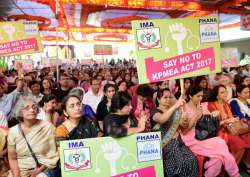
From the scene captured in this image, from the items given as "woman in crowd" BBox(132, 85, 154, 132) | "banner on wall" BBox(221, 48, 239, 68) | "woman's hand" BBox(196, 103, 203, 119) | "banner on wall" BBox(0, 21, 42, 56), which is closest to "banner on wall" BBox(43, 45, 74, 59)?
"banner on wall" BBox(221, 48, 239, 68)

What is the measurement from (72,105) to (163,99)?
101 cm

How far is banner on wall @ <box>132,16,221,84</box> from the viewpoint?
3.00 meters

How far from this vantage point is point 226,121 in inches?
157

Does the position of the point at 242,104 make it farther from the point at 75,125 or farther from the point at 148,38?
the point at 75,125

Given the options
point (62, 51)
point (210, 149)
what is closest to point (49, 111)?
point (210, 149)

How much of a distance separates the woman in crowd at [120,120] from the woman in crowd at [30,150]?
0.56 metres

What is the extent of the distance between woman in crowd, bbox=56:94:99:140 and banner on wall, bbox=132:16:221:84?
25.2 inches

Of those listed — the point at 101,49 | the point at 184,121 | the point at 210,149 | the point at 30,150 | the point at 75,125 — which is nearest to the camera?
the point at 30,150

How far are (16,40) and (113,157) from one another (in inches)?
136

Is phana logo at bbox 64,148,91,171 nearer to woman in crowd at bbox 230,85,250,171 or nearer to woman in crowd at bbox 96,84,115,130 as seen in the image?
woman in crowd at bbox 96,84,115,130

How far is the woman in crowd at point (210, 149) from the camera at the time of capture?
3521mm

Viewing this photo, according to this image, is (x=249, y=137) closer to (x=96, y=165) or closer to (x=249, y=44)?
(x=96, y=165)

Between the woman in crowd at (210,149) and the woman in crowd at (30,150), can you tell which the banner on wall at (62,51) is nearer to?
the woman in crowd at (210,149)

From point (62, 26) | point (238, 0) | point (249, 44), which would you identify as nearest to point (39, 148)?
point (238, 0)
